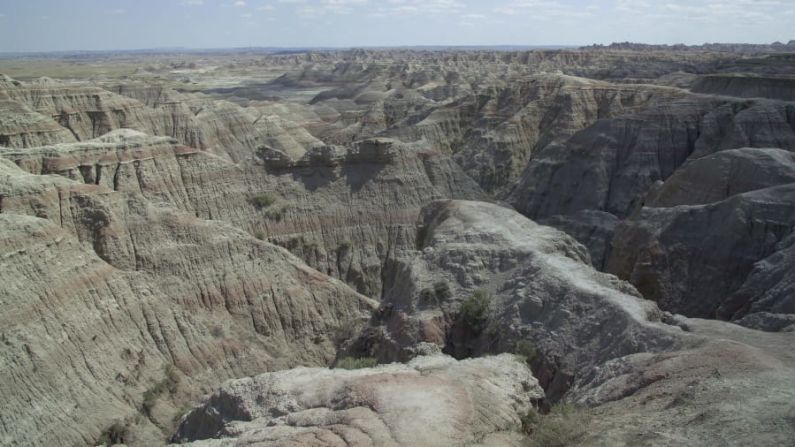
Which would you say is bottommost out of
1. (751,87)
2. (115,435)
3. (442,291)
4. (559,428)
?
(115,435)

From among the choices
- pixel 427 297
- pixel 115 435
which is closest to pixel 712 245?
pixel 427 297

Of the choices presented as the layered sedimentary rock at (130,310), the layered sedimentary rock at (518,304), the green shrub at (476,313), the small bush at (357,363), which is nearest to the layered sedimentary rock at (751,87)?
the layered sedimentary rock at (518,304)

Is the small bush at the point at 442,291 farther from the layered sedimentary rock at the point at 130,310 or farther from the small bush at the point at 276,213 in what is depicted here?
the small bush at the point at 276,213

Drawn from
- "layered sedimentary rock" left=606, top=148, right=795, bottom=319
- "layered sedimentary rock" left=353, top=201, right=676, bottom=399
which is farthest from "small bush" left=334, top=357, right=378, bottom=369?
"layered sedimentary rock" left=606, top=148, right=795, bottom=319

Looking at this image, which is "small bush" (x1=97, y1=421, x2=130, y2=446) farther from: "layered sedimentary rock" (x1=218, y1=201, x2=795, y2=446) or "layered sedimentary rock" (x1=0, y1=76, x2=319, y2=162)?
"layered sedimentary rock" (x1=0, y1=76, x2=319, y2=162)

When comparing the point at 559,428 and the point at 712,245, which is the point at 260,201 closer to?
the point at 712,245

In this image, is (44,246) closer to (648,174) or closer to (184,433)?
(184,433)
